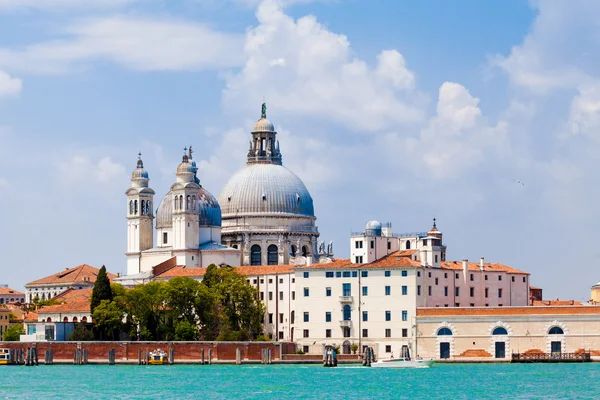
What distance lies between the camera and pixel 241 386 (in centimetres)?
7350

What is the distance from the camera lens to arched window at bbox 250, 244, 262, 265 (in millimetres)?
119688

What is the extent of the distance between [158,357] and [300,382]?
2126 cm

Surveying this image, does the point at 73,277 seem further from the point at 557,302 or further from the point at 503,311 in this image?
the point at 503,311

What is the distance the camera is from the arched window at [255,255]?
393 feet

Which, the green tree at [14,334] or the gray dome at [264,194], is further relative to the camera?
the gray dome at [264,194]

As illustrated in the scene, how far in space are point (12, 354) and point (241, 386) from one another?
94.8 feet

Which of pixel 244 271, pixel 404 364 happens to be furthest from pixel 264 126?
pixel 404 364

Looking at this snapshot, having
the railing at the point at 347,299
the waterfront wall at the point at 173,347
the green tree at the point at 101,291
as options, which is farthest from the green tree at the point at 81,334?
the railing at the point at 347,299

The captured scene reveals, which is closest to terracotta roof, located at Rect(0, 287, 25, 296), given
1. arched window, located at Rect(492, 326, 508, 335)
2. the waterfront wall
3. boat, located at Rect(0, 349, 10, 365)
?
boat, located at Rect(0, 349, 10, 365)

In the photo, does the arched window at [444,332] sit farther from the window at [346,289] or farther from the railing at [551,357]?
the window at [346,289]

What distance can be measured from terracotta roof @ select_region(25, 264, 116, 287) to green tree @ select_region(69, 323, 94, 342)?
39.0 meters

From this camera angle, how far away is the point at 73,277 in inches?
5561

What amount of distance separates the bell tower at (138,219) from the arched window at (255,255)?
7.30 meters

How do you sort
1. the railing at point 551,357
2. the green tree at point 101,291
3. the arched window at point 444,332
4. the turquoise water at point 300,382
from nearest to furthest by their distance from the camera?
the turquoise water at point 300,382 → the railing at point 551,357 → the arched window at point 444,332 → the green tree at point 101,291
